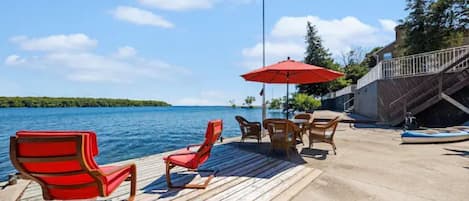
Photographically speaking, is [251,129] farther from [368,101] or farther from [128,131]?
[128,131]

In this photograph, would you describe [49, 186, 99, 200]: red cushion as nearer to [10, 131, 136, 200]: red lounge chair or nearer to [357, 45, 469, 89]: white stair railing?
[10, 131, 136, 200]: red lounge chair

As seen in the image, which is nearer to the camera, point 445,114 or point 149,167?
point 149,167

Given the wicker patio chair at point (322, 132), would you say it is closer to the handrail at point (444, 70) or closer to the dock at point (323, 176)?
the dock at point (323, 176)

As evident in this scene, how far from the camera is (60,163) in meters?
2.43

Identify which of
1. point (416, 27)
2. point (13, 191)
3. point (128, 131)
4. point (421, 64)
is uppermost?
point (416, 27)

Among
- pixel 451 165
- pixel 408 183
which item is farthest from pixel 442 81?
pixel 408 183

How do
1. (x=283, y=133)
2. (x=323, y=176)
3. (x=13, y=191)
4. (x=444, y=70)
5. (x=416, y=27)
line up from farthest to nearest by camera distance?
(x=416, y=27) < (x=444, y=70) < (x=283, y=133) < (x=323, y=176) < (x=13, y=191)

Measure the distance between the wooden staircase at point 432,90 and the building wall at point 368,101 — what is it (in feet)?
4.28

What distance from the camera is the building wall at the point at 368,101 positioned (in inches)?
526

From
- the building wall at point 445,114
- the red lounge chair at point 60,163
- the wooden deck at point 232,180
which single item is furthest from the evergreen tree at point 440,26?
the red lounge chair at point 60,163

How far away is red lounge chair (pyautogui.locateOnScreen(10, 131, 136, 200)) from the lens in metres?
2.34

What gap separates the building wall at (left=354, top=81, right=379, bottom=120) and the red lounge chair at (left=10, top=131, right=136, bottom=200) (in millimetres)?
13464

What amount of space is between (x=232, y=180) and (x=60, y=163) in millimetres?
2334

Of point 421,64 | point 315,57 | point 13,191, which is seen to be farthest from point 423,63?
point 315,57
